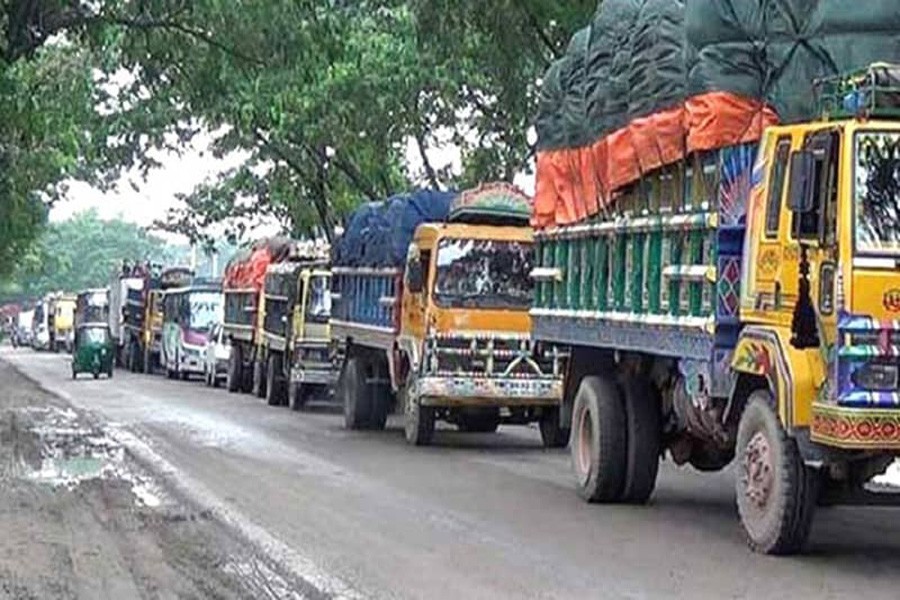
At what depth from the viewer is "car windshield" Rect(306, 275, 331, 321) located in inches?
1171

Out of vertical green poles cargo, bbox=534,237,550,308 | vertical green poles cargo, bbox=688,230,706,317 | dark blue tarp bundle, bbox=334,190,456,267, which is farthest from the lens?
dark blue tarp bundle, bbox=334,190,456,267

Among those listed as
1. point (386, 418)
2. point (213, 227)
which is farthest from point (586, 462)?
point (213, 227)

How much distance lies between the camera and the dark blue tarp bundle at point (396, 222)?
22.7 metres

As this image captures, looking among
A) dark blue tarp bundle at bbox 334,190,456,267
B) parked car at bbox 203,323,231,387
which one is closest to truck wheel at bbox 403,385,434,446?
dark blue tarp bundle at bbox 334,190,456,267

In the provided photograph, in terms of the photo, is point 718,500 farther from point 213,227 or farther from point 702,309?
point 213,227

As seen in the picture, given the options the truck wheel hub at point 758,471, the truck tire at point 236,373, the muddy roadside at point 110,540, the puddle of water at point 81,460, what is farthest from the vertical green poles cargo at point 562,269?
the truck tire at point 236,373

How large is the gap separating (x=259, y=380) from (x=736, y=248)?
2346cm

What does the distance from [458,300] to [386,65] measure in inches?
461

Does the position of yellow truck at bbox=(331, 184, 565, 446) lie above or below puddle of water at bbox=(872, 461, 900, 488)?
above

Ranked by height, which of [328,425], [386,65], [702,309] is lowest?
[328,425]

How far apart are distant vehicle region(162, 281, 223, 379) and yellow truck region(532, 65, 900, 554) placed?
29711mm

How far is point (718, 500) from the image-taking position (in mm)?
15359

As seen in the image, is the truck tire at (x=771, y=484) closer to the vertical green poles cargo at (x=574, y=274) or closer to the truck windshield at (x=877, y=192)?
the truck windshield at (x=877, y=192)

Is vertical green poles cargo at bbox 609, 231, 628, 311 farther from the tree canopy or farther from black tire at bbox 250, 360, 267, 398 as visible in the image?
black tire at bbox 250, 360, 267, 398
